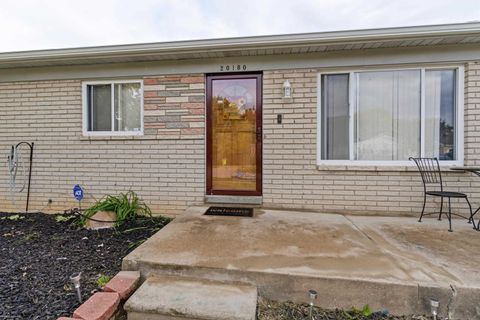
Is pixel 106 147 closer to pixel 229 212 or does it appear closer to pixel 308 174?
pixel 229 212

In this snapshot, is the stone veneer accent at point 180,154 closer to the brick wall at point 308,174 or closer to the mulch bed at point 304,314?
the brick wall at point 308,174

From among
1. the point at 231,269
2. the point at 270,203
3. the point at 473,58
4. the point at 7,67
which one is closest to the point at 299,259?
the point at 231,269

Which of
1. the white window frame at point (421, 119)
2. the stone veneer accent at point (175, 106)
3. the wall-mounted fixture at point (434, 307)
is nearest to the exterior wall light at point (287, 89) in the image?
the white window frame at point (421, 119)

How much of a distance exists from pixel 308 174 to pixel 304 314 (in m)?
2.28

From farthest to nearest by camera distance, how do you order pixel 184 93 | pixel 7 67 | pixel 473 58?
pixel 7 67 < pixel 184 93 < pixel 473 58

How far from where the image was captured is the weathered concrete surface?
1.81m

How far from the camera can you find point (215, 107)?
13.5 ft

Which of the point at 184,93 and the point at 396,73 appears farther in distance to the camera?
the point at 184,93

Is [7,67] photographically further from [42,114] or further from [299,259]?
[299,259]

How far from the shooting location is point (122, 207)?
12.6ft

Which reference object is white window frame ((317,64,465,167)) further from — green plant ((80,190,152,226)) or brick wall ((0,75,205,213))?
green plant ((80,190,152,226))

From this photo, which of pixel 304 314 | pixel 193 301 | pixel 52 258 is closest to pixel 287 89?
pixel 304 314

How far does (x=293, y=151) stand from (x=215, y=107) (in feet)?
4.64

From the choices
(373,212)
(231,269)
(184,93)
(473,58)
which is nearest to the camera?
(231,269)
